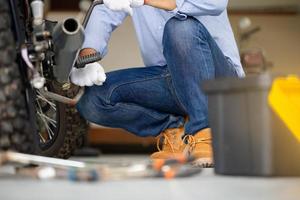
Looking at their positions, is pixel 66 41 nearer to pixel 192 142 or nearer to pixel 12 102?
pixel 12 102

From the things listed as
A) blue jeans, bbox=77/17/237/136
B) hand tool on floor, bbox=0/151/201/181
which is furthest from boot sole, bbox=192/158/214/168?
hand tool on floor, bbox=0/151/201/181

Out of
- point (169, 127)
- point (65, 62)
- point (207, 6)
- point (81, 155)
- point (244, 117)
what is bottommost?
point (81, 155)

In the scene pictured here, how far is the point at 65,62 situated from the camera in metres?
1.38

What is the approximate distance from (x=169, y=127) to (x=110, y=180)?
0.92 meters

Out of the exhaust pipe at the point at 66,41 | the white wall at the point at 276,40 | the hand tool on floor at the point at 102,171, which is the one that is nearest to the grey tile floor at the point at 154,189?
the hand tool on floor at the point at 102,171

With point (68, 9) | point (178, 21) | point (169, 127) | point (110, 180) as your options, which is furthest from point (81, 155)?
point (110, 180)

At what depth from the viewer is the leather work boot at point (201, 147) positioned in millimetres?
1543

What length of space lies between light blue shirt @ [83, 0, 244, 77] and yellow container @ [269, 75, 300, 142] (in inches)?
26.2

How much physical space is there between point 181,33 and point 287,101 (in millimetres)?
642

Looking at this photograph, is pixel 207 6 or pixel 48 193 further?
pixel 207 6

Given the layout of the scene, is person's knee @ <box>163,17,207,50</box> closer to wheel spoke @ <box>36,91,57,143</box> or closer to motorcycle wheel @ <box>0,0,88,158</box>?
wheel spoke @ <box>36,91,57,143</box>

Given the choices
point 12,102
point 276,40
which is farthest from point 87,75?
point 276,40

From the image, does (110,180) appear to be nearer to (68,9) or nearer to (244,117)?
(244,117)

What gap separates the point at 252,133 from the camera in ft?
Answer: 3.65
